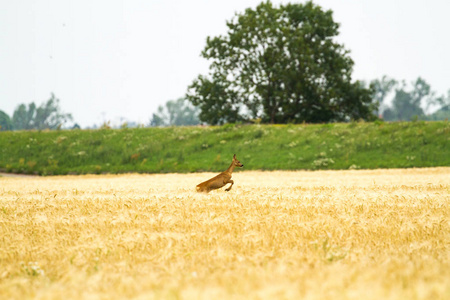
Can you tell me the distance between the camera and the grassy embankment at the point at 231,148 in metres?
29.7

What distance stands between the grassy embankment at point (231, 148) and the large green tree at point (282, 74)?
10.1m

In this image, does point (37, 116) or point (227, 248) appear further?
point (37, 116)

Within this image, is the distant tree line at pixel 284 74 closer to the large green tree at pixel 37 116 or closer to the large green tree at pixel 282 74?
the large green tree at pixel 282 74

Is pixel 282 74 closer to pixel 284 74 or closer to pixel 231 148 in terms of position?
pixel 284 74

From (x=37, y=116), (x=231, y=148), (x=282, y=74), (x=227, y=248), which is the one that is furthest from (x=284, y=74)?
(x=37, y=116)

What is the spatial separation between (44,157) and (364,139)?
2261 centimetres

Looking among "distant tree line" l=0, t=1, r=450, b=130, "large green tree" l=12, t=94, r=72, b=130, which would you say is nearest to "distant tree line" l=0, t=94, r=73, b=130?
"large green tree" l=12, t=94, r=72, b=130

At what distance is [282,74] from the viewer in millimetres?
46656

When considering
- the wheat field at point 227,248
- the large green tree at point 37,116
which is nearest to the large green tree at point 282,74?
the wheat field at point 227,248

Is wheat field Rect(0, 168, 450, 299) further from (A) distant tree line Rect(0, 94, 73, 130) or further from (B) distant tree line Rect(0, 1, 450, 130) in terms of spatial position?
(A) distant tree line Rect(0, 94, 73, 130)

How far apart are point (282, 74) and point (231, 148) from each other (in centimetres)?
1577

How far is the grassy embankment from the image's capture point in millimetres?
29688

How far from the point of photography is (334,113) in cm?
4934

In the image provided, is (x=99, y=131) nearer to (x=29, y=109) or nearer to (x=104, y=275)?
(x=104, y=275)
